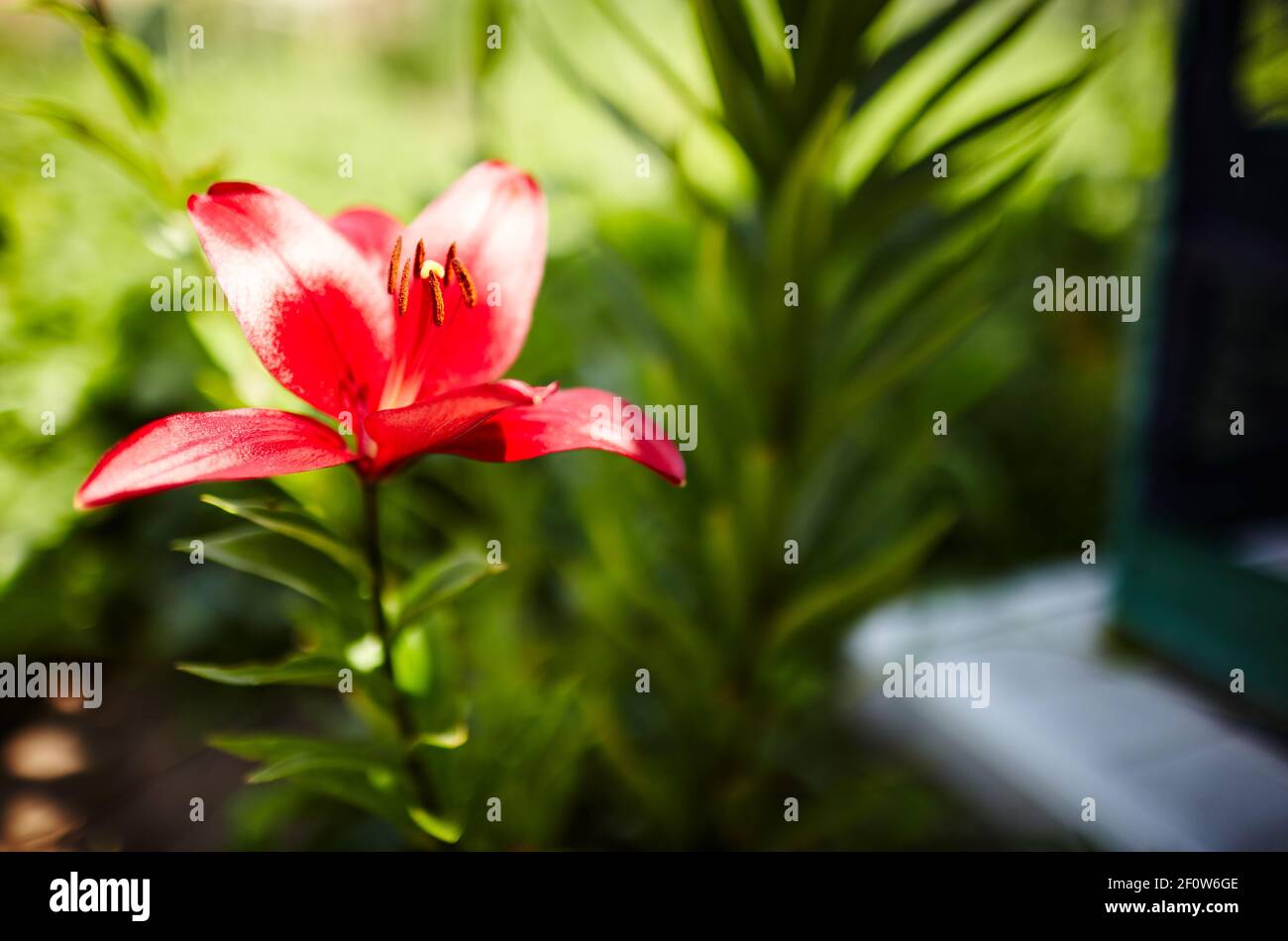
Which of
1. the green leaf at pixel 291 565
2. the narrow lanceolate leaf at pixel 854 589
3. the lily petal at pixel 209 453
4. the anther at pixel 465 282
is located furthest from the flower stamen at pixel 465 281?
the narrow lanceolate leaf at pixel 854 589

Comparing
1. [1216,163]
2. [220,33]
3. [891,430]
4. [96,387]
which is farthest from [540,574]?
[220,33]

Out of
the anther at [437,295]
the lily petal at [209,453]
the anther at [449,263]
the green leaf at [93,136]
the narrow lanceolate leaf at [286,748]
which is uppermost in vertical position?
the green leaf at [93,136]

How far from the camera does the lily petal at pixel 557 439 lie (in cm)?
49

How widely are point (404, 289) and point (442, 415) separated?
10 cm

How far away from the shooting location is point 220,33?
2389mm

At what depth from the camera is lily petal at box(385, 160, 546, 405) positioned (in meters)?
0.55

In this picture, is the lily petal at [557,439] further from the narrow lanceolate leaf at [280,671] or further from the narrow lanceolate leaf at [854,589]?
the narrow lanceolate leaf at [854,589]

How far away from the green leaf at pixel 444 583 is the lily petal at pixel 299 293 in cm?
14

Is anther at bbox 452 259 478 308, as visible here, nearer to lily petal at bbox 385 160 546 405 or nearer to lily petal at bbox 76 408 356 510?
lily petal at bbox 385 160 546 405

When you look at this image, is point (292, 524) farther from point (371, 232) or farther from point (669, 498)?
point (669, 498)

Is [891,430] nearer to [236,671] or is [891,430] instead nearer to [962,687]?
[962,687]

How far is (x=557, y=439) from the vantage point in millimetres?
491

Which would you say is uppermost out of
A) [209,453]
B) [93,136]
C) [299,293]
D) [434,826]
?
[93,136]

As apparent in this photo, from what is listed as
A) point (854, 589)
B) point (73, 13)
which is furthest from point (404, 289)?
point (854, 589)
